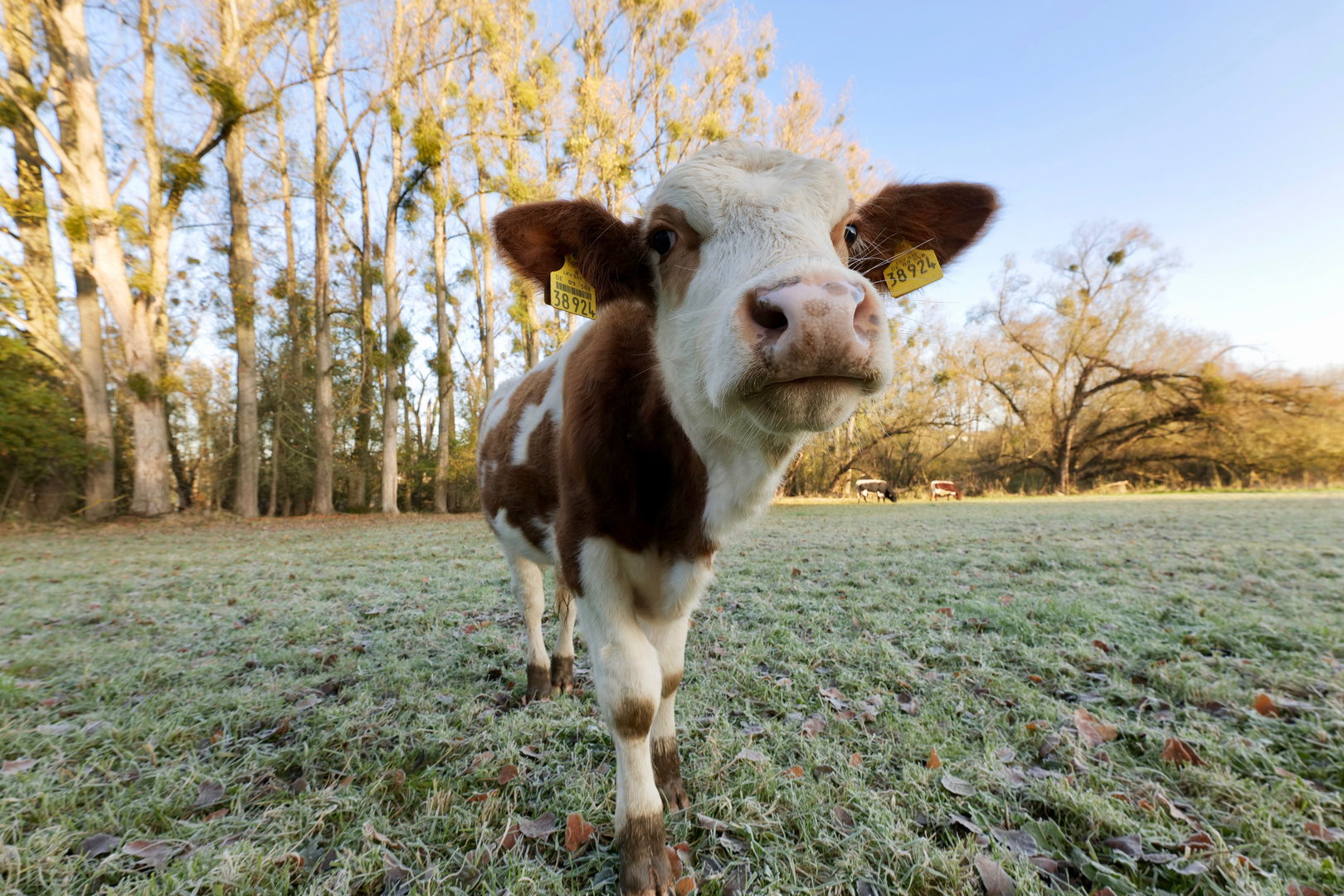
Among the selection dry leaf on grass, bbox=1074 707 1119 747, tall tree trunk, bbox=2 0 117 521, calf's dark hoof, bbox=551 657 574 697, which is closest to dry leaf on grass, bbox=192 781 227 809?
calf's dark hoof, bbox=551 657 574 697

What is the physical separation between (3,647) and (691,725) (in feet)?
16.2

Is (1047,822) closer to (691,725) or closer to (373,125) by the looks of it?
(691,725)

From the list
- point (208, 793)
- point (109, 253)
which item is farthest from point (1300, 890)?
point (109, 253)

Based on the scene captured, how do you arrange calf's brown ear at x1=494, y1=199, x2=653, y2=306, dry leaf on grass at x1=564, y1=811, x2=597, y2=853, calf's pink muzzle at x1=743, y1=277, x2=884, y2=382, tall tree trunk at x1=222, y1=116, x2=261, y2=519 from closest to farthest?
calf's pink muzzle at x1=743, y1=277, x2=884, y2=382, dry leaf on grass at x1=564, y1=811, x2=597, y2=853, calf's brown ear at x1=494, y1=199, x2=653, y2=306, tall tree trunk at x1=222, y1=116, x2=261, y2=519

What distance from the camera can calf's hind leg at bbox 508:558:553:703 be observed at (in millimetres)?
3020

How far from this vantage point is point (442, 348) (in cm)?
1698

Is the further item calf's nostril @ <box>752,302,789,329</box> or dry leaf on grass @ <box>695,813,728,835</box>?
dry leaf on grass @ <box>695,813,728,835</box>

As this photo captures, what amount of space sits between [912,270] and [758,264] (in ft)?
3.99

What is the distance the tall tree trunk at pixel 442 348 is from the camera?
15.6m

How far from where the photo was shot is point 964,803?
1933mm

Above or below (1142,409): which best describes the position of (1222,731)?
below

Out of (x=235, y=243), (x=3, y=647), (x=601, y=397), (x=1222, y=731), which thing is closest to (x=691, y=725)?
(x=601, y=397)

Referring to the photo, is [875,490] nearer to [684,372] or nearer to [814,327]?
[684,372]

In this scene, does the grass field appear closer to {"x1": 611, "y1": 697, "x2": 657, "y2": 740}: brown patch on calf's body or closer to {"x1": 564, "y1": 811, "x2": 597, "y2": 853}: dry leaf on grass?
{"x1": 564, "y1": 811, "x2": 597, "y2": 853}: dry leaf on grass
